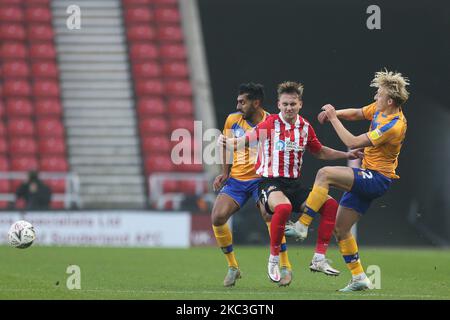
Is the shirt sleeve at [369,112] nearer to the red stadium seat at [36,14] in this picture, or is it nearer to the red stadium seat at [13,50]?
the red stadium seat at [13,50]

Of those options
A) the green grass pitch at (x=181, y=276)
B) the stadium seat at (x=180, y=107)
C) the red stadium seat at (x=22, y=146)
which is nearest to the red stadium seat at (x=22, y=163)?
the red stadium seat at (x=22, y=146)

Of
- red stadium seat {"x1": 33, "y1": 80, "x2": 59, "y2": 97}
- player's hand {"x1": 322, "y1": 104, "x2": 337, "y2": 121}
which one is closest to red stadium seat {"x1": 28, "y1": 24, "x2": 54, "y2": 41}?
red stadium seat {"x1": 33, "y1": 80, "x2": 59, "y2": 97}

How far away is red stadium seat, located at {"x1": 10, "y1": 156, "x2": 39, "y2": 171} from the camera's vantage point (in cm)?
2275

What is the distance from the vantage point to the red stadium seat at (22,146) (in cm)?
2296

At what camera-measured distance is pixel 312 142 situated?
970cm

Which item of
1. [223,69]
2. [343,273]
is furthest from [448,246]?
[343,273]

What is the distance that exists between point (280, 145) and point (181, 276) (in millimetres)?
2710

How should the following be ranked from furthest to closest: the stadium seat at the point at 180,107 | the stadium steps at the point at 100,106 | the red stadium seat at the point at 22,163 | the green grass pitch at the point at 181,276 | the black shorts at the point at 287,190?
1. the stadium seat at the point at 180,107
2. the stadium steps at the point at 100,106
3. the red stadium seat at the point at 22,163
4. the black shorts at the point at 287,190
5. the green grass pitch at the point at 181,276

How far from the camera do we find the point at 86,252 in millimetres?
15969

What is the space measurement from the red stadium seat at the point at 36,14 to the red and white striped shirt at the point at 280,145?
16.7 meters

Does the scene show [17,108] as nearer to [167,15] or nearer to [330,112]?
[167,15]

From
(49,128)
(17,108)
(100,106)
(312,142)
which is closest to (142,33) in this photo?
(100,106)

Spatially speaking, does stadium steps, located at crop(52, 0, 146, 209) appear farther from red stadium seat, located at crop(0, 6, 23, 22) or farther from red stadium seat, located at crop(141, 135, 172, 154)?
red stadium seat, located at crop(0, 6, 23, 22)

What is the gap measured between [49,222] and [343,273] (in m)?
8.61
